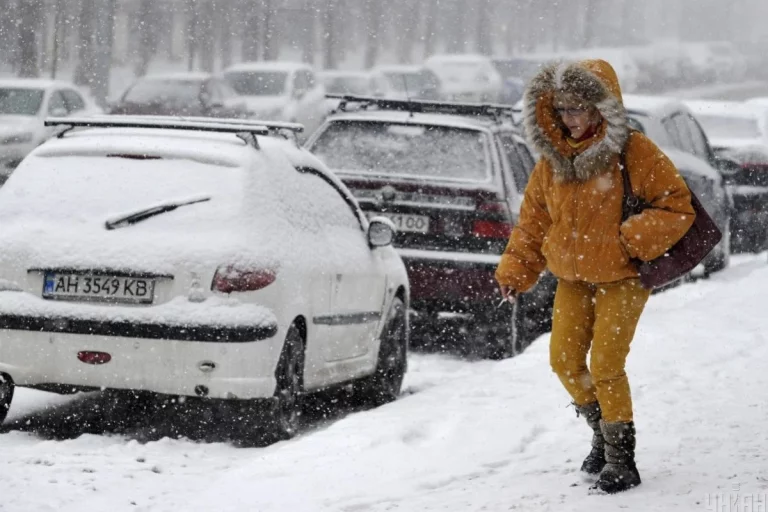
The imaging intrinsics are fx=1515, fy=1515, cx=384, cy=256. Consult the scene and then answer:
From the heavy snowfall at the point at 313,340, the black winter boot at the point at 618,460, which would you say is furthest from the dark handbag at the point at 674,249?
the heavy snowfall at the point at 313,340

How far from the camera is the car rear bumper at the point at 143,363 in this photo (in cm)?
678

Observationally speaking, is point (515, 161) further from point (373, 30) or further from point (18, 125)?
point (373, 30)

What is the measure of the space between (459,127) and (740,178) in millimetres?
9706

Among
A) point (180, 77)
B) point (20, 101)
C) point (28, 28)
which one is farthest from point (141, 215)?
point (28, 28)

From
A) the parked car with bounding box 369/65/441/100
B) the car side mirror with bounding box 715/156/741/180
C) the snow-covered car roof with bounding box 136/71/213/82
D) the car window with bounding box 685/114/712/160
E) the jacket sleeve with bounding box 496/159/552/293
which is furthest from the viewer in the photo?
the parked car with bounding box 369/65/441/100

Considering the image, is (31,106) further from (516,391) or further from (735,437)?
(735,437)

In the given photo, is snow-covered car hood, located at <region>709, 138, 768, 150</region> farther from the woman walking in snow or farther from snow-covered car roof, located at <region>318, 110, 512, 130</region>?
the woman walking in snow

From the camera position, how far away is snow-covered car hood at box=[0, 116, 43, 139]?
22.0 metres

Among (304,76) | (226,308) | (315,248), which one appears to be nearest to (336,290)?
(315,248)

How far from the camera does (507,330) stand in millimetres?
10469

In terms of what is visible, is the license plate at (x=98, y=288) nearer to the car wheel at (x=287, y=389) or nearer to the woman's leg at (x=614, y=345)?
the car wheel at (x=287, y=389)

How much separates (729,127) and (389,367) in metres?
14.5

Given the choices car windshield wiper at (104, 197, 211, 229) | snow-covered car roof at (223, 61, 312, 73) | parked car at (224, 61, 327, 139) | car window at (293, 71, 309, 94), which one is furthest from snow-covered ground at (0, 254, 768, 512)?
snow-covered car roof at (223, 61, 312, 73)

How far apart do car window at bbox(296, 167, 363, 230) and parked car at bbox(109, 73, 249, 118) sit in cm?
2032
